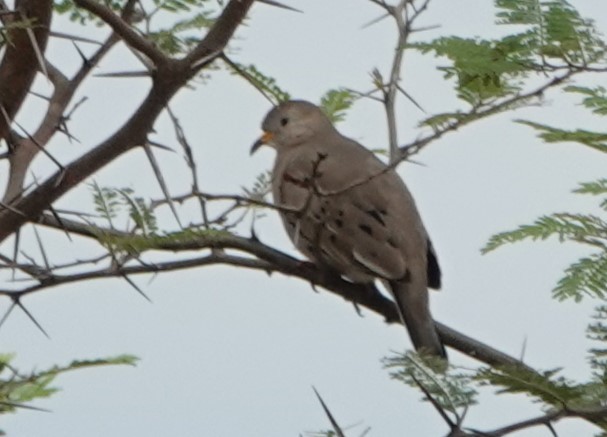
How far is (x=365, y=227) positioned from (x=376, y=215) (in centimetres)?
14

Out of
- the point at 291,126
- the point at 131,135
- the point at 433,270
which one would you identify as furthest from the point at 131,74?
the point at 291,126

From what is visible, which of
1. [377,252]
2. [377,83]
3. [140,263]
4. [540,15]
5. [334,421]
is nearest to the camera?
[334,421]

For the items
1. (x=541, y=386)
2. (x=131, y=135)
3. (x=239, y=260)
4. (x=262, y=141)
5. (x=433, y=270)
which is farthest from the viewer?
(x=262, y=141)

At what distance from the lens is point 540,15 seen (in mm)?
3150

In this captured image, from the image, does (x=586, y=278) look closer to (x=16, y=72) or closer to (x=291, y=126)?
(x=16, y=72)

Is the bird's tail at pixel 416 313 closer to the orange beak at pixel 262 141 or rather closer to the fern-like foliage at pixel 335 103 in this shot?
the fern-like foliage at pixel 335 103

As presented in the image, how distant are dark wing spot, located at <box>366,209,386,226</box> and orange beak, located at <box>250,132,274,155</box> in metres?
1.71

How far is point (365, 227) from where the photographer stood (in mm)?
5336

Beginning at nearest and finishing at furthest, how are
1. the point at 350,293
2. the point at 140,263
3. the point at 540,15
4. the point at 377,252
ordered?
the point at 540,15, the point at 140,263, the point at 350,293, the point at 377,252

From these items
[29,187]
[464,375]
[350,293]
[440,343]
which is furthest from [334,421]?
[350,293]

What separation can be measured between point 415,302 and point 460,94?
1.55 metres

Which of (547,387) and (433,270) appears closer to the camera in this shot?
(547,387)

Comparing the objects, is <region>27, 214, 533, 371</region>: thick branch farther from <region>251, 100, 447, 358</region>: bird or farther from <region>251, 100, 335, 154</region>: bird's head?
<region>251, 100, 335, 154</region>: bird's head

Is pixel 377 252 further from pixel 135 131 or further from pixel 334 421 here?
pixel 334 421
